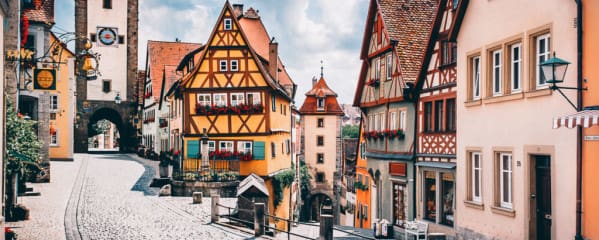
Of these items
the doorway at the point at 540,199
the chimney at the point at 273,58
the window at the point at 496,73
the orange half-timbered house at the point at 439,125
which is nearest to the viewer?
the doorway at the point at 540,199

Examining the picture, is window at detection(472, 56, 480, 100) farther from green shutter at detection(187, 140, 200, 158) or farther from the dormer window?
the dormer window

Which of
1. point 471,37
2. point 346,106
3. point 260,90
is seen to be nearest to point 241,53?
point 260,90

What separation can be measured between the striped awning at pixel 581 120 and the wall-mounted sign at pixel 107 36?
4930 centimetres

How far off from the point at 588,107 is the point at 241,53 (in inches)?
966

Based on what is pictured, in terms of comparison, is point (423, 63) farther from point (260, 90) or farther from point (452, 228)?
point (260, 90)

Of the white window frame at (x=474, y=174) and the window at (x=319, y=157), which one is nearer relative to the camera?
the white window frame at (x=474, y=174)

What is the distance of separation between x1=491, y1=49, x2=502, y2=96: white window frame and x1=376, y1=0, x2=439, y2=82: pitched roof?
6.11 m

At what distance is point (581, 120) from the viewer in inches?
475

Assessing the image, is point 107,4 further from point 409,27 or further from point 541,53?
point 541,53

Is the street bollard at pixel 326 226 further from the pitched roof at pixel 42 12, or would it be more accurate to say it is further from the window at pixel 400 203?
the pitched roof at pixel 42 12

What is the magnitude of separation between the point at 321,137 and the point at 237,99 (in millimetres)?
30042

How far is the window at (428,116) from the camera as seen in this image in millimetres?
22600

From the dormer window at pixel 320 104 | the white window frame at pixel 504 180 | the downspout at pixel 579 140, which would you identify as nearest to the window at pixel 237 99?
the white window frame at pixel 504 180

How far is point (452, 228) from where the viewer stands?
20.6 metres
